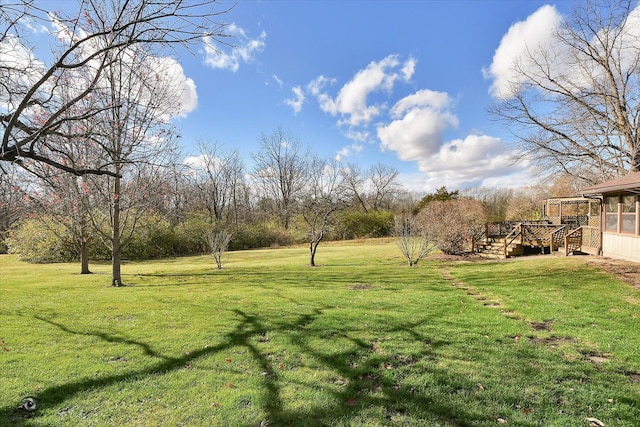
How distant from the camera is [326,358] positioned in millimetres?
4344

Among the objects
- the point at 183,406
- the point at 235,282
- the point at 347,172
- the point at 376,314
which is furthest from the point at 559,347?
the point at 347,172

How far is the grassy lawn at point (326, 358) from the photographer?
10.3 ft

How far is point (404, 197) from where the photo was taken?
51.7m

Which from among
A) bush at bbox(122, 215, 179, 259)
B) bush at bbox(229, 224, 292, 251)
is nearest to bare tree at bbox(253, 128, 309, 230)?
bush at bbox(229, 224, 292, 251)

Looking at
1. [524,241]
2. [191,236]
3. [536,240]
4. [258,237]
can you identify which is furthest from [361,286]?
[258,237]

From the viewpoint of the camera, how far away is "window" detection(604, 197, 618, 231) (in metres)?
13.4

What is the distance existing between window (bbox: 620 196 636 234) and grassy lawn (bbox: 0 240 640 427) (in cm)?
645

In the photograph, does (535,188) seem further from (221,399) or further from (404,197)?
(221,399)

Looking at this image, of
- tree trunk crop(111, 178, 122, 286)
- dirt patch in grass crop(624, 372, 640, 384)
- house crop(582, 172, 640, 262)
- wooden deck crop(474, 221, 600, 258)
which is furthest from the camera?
wooden deck crop(474, 221, 600, 258)

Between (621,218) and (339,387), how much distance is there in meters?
15.7

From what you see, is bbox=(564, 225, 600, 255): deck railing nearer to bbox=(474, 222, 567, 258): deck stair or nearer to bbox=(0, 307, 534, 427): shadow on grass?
bbox=(474, 222, 567, 258): deck stair

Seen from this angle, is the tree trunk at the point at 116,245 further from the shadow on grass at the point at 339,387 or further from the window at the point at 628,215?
the window at the point at 628,215

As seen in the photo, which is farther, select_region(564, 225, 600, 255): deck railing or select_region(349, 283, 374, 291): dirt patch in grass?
select_region(564, 225, 600, 255): deck railing

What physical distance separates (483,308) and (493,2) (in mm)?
10394
